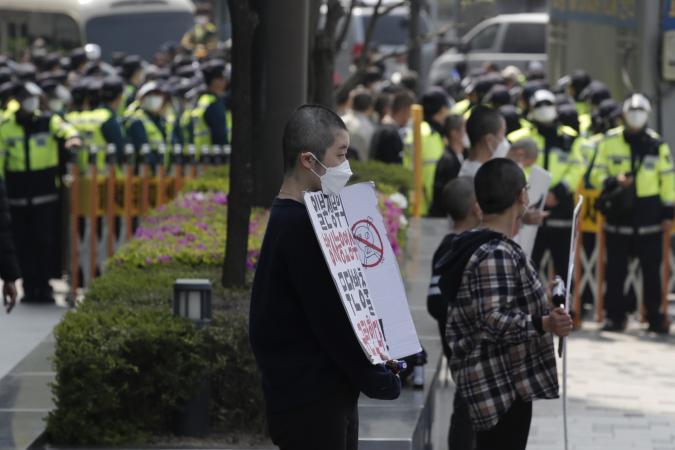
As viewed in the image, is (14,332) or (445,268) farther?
(14,332)

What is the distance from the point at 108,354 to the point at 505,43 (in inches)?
1086

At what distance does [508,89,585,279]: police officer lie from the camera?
14.0 meters

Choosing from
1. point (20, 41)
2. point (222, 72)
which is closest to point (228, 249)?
point (222, 72)

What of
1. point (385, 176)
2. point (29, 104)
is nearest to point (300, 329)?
point (385, 176)

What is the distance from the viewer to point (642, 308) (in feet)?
47.2

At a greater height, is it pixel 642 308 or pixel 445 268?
pixel 445 268

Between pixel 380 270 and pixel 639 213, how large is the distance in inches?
359

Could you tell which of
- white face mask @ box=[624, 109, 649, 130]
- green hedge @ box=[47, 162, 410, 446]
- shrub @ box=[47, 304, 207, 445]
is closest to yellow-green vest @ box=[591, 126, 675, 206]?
white face mask @ box=[624, 109, 649, 130]

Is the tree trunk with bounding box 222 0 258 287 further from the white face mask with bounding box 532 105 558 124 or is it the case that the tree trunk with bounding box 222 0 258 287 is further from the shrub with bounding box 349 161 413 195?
the white face mask with bounding box 532 105 558 124

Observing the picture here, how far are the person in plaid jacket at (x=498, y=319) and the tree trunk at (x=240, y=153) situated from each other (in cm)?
229

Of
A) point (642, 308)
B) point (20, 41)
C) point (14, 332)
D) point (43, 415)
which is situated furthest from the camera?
point (20, 41)

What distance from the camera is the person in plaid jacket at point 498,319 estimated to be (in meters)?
6.14

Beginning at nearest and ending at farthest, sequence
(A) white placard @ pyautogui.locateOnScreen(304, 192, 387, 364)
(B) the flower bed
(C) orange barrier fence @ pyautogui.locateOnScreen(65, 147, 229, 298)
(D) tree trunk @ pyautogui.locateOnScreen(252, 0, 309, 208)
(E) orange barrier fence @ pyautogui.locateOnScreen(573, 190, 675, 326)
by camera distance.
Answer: (A) white placard @ pyautogui.locateOnScreen(304, 192, 387, 364) < (B) the flower bed < (D) tree trunk @ pyautogui.locateOnScreen(252, 0, 309, 208) < (C) orange barrier fence @ pyautogui.locateOnScreen(65, 147, 229, 298) < (E) orange barrier fence @ pyautogui.locateOnScreen(573, 190, 675, 326)

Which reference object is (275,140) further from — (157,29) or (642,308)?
(157,29)
